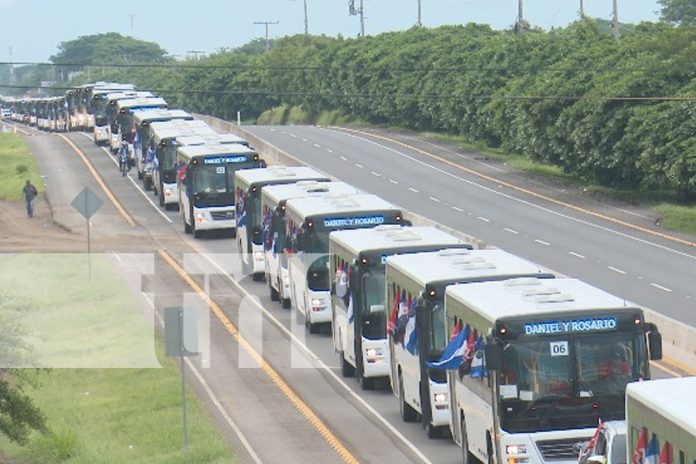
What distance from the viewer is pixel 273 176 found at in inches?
1924

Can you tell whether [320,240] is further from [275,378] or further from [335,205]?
[275,378]

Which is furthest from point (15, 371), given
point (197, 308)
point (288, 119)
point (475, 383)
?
point (288, 119)

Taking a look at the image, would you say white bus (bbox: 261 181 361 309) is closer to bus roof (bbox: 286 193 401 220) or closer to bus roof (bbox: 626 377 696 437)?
bus roof (bbox: 286 193 401 220)

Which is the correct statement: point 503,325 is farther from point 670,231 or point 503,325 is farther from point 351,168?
A: point 351,168

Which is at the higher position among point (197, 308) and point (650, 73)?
point (650, 73)

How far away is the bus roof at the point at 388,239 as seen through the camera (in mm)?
31938

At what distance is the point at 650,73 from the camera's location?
229 feet

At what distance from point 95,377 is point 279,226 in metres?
7.54

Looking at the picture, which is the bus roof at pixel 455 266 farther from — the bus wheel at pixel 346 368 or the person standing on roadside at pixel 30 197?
the person standing on roadside at pixel 30 197

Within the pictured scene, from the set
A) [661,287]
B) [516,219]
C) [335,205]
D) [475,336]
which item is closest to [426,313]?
[475,336]

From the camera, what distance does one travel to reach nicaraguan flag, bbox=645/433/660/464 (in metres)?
17.3

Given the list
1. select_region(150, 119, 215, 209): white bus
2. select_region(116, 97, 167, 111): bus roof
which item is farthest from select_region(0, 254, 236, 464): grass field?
select_region(116, 97, 167, 111): bus roof

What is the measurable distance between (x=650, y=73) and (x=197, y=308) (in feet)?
102

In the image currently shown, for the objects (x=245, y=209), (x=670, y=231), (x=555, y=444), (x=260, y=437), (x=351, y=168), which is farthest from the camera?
(x=351, y=168)
